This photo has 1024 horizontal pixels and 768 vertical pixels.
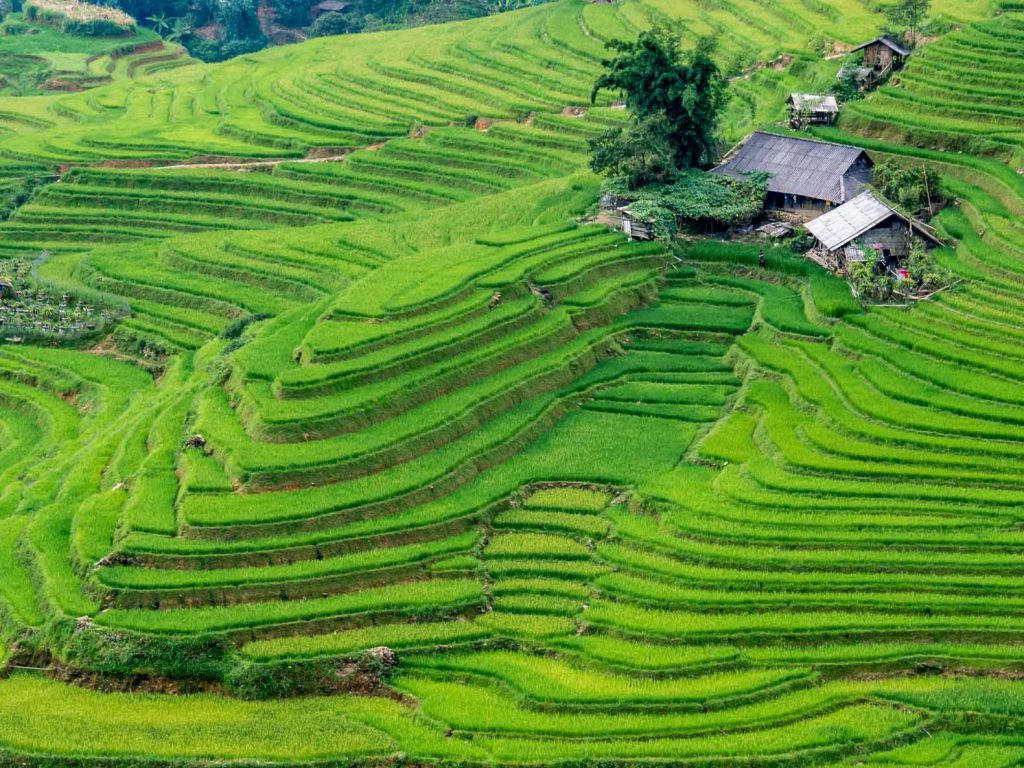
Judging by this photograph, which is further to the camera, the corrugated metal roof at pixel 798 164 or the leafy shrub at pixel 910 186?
the corrugated metal roof at pixel 798 164

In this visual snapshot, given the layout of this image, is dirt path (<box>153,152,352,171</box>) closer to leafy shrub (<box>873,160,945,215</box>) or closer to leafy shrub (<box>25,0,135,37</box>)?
leafy shrub (<box>873,160,945,215</box>)

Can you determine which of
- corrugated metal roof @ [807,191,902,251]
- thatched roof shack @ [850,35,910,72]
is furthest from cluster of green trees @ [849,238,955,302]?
thatched roof shack @ [850,35,910,72]

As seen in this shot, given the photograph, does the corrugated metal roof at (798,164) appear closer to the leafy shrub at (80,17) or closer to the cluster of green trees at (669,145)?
the cluster of green trees at (669,145)

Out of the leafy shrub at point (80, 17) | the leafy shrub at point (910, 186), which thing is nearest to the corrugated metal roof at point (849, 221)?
the leafy shrub at point (910, 186)

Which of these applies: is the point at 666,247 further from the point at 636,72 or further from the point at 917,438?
the point at 917,438

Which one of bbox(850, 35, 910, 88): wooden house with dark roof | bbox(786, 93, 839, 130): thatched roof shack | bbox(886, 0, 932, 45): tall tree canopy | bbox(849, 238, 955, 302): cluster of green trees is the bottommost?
bbox(849, 238, 955, 302): cluster of green trees

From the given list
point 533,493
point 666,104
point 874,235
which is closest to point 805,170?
point 874,235

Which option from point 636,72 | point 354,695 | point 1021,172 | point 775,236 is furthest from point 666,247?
point 354,695
